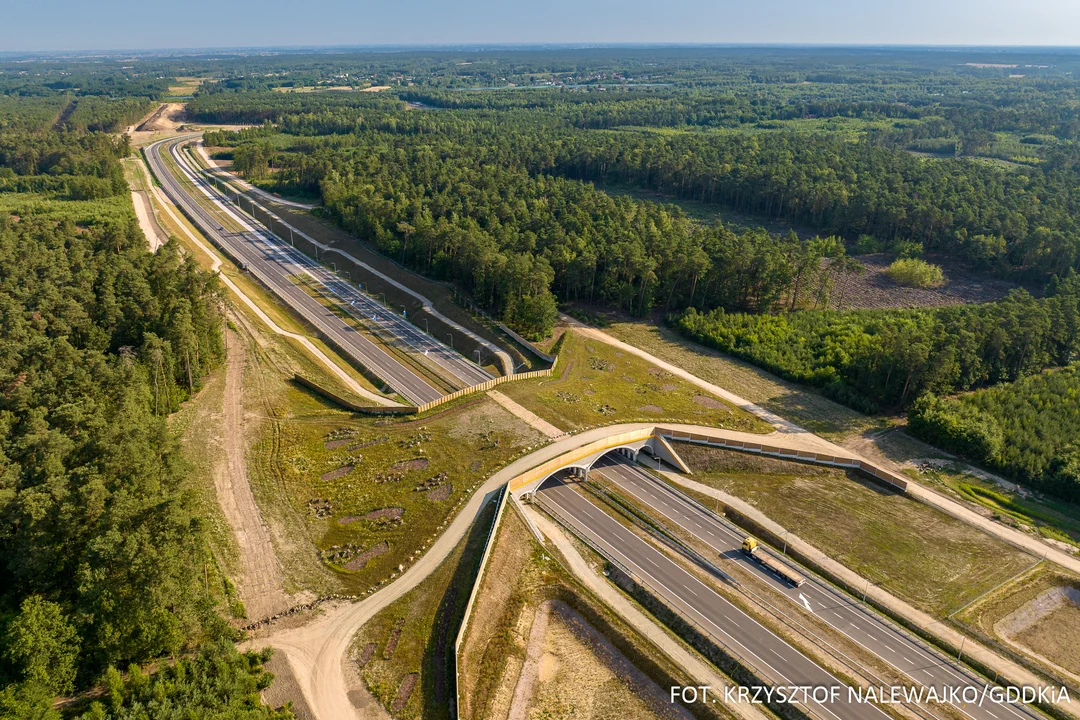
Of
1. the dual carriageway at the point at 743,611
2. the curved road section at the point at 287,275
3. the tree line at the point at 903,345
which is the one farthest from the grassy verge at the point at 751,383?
the curved road section at the point at 287,275

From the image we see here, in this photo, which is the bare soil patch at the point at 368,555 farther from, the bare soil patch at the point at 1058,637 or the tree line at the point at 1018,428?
the tree line at the point at 1018,428

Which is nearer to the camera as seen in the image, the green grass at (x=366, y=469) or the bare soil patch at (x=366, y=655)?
the bare soil patch at (x=366, y=655)

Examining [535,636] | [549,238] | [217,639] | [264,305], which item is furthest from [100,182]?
[535,636]

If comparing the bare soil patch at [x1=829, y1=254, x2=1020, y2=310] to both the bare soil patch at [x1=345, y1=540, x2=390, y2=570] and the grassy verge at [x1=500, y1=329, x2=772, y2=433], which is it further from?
the bare soil patch at [x1=345, y1=540, x2=390, y2=570]

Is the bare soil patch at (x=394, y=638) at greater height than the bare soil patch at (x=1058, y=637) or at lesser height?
greater

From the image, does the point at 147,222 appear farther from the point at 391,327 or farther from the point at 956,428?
the point at 956,428

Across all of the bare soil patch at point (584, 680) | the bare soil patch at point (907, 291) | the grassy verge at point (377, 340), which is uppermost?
the bare soil patch at point (907, 291)
